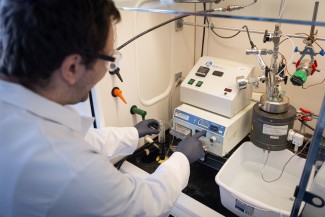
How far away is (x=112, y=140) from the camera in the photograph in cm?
103

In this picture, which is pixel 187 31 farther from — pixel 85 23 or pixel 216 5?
pixel 85 23

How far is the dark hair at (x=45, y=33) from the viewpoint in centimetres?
52

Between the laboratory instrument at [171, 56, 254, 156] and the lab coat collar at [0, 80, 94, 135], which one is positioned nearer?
the lab coat collar at [0, 80, 94, 135]

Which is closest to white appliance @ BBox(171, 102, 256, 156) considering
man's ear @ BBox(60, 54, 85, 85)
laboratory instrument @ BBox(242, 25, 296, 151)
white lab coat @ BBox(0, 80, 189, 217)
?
laboratory instrument @ BBox(242, 25, 296, 151)

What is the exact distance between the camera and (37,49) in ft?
1.76

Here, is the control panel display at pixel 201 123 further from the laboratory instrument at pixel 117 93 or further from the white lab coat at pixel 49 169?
the white lab coat at pixel 49 169

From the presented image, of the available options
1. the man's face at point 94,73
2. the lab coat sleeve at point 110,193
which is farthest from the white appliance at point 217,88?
the man's face at point 94,73

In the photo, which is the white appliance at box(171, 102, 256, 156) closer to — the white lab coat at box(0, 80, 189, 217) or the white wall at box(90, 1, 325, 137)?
the white wall at box(90, 1, 325, 137)

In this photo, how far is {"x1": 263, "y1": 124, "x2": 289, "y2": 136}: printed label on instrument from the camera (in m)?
0.99

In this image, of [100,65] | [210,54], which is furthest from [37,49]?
[210,54]

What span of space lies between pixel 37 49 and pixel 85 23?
114 mm

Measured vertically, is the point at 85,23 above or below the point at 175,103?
above

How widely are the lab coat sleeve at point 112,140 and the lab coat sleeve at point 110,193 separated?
311 millimetres

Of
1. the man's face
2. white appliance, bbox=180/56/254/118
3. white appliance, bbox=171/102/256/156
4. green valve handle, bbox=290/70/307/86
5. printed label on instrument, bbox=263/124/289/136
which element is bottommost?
white appliance, bbox=171/102/256/156
